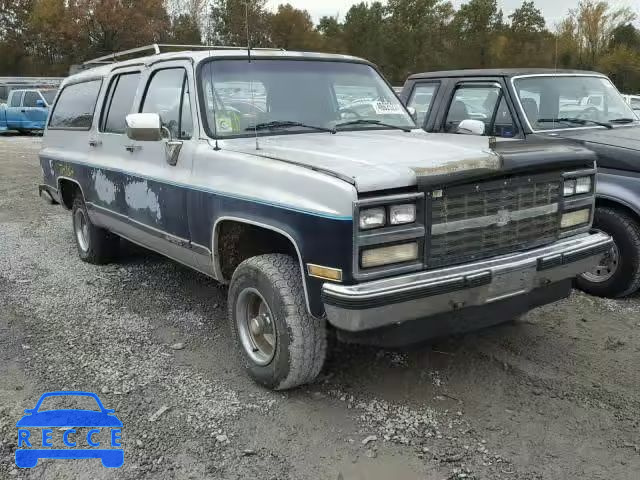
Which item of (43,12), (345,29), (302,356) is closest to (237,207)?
(302,356)

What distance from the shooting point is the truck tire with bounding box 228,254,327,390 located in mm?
3373

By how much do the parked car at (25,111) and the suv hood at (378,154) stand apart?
787 inches

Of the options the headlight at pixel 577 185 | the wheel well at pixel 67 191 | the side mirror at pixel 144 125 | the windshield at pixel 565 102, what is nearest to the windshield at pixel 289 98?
the side mirror at pixel 144 125

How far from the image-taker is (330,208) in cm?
304

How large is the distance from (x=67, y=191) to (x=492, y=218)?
4945 mm

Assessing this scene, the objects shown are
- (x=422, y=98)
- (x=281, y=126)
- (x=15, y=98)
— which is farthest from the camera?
(x=15, y=98)

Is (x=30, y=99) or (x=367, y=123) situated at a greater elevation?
(x=367, y=123)

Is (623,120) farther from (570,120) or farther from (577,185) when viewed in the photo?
(577,185)

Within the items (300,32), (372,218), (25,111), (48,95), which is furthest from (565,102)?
(300,32)

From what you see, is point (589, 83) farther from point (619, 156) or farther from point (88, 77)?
point (88, 77)

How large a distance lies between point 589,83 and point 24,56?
50611 mm

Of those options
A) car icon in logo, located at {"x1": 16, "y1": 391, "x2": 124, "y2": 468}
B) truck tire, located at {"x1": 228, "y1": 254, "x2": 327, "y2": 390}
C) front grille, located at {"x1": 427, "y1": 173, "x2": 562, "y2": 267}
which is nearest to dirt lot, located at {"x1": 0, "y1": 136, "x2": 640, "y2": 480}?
car icon in logo, located at {"x1": 16, "y1": 391, "x2": 124, "y2": 468}

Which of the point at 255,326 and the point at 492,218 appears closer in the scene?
the point at 492,218

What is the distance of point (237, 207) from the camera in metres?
3.67
